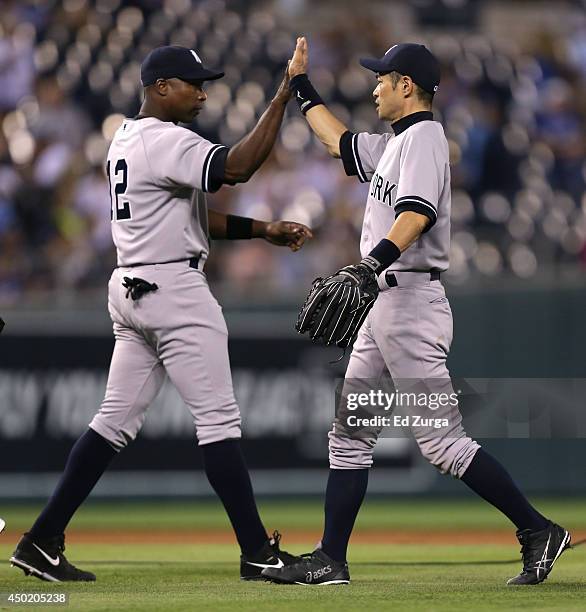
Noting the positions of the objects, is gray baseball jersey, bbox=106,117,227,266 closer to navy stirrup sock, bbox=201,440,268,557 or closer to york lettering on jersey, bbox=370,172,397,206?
york lettering on jersey, bbox=370,172,397,206

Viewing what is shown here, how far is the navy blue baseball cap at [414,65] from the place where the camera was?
4824 millimetres

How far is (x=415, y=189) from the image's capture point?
181 inches

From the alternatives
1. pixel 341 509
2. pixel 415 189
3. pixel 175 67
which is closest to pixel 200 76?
Answer: pixel 175 67

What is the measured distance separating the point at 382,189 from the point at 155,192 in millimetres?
844

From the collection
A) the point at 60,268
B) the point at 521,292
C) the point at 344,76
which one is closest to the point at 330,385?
the point at 521,292

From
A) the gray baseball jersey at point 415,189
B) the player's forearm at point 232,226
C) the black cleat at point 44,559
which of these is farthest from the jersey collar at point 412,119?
the black cleat at point 44,559

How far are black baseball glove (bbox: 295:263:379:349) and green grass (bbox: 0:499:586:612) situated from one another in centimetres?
88

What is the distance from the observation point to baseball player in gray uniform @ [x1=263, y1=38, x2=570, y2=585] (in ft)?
15.4

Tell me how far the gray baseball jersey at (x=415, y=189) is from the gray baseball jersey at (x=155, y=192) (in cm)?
60

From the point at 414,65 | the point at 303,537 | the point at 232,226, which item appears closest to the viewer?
the point at 414,65

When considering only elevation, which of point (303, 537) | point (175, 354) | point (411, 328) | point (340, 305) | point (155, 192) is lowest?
point (303, 537)

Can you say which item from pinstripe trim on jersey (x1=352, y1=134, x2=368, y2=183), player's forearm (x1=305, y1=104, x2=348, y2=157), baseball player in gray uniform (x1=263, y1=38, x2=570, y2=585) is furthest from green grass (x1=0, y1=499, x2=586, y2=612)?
player's forearm (x1=305, y1=104, x2=348, y2=157)

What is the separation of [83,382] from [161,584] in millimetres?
4601

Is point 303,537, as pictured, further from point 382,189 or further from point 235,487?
point 382,189
